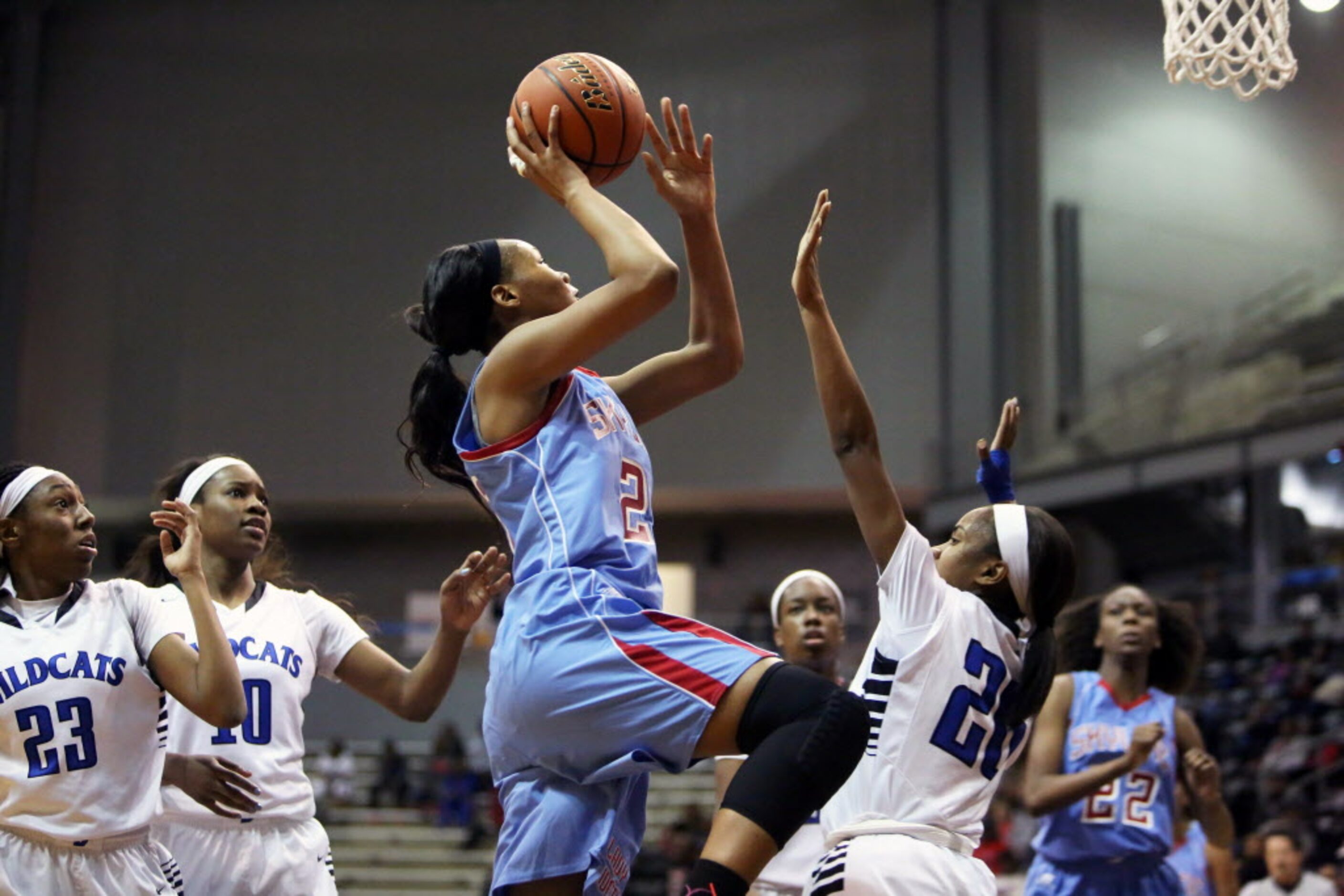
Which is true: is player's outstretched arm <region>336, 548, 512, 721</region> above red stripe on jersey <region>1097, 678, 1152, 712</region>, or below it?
above

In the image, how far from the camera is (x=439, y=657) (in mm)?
4418

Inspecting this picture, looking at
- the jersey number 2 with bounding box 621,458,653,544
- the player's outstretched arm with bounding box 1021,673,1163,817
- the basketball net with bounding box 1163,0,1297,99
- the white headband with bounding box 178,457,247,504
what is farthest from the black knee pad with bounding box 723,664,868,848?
the basketball net with bounding box 1163,0,1297,99

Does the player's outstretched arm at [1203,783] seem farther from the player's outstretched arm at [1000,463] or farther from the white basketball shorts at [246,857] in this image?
the white basketball shorts at [246,857]

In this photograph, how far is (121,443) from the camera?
18078 millimetres

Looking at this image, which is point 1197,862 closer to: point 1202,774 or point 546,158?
point 1202,774

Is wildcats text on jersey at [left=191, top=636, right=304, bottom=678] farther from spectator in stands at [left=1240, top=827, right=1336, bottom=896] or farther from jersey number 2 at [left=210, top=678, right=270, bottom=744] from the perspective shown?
spectator in stands at [left=1240, top=827, right=1336, bottom=896]

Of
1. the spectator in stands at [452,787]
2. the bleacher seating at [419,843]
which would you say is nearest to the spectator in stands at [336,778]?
the bleacher seating at [419,843]

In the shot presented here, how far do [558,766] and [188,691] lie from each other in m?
1.14

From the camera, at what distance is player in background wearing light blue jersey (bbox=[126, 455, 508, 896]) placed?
4.16 meters

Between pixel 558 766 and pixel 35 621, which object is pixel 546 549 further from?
pixel 35 621

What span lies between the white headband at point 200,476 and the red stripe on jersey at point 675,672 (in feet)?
6.62

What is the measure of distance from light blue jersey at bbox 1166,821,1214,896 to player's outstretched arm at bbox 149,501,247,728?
14.2 feet

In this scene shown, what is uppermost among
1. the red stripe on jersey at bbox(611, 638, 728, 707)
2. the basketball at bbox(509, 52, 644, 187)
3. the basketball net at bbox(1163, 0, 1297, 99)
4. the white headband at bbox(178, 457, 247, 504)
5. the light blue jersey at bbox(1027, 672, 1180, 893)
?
the basketball net at bbox(1163, 0, 1297, 99)

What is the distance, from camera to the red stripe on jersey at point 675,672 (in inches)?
115
